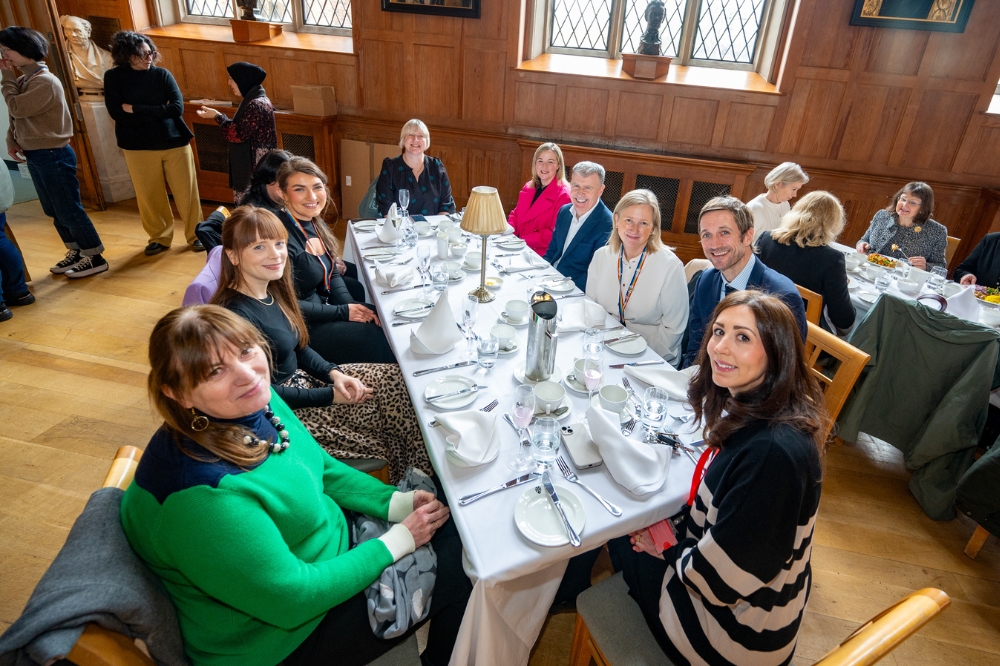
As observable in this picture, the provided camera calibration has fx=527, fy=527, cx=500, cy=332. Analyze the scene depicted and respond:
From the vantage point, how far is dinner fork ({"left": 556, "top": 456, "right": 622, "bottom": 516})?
1.34 m

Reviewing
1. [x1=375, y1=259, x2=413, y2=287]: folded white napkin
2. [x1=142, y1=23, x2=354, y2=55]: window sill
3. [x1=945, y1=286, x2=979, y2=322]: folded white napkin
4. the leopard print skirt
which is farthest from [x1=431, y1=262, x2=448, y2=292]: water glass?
[x1=142, y1=23, x2=354, y2=55]: window sill

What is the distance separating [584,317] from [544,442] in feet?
2.92

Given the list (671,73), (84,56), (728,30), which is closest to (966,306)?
(671,73)

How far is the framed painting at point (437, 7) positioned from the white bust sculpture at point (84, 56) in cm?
262

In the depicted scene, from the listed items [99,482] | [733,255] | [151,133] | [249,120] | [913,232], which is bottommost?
[99,482]

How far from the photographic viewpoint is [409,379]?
184cm

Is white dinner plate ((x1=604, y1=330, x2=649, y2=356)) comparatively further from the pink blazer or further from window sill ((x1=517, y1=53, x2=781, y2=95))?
window sill ((x1=517, y1=53, x2=781, y2=95))

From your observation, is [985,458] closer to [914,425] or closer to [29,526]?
[914,425]

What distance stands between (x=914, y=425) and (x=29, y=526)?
3.94 metres

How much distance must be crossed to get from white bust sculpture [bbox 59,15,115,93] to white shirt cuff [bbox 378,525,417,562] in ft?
18.3

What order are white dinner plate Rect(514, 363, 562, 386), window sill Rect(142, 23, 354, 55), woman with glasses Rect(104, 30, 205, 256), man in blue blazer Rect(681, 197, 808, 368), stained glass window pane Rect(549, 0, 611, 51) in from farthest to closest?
window sill Rect(142, 23, 354, 55)
stained glass window pane Rect(549, 0, 611, 51)
woman with glasses Rect(104, 30, 205, 256)
man in blue blazer Rect(681, 197, 808, 368)
white dinner plate Rect(514, 363, 562, 386)

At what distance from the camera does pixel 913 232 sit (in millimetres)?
3564

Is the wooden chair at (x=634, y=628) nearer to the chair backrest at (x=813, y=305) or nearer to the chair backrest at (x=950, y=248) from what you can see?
the chair backrest at (x=813, y=305)

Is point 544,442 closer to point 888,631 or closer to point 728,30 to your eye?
point 888,631
